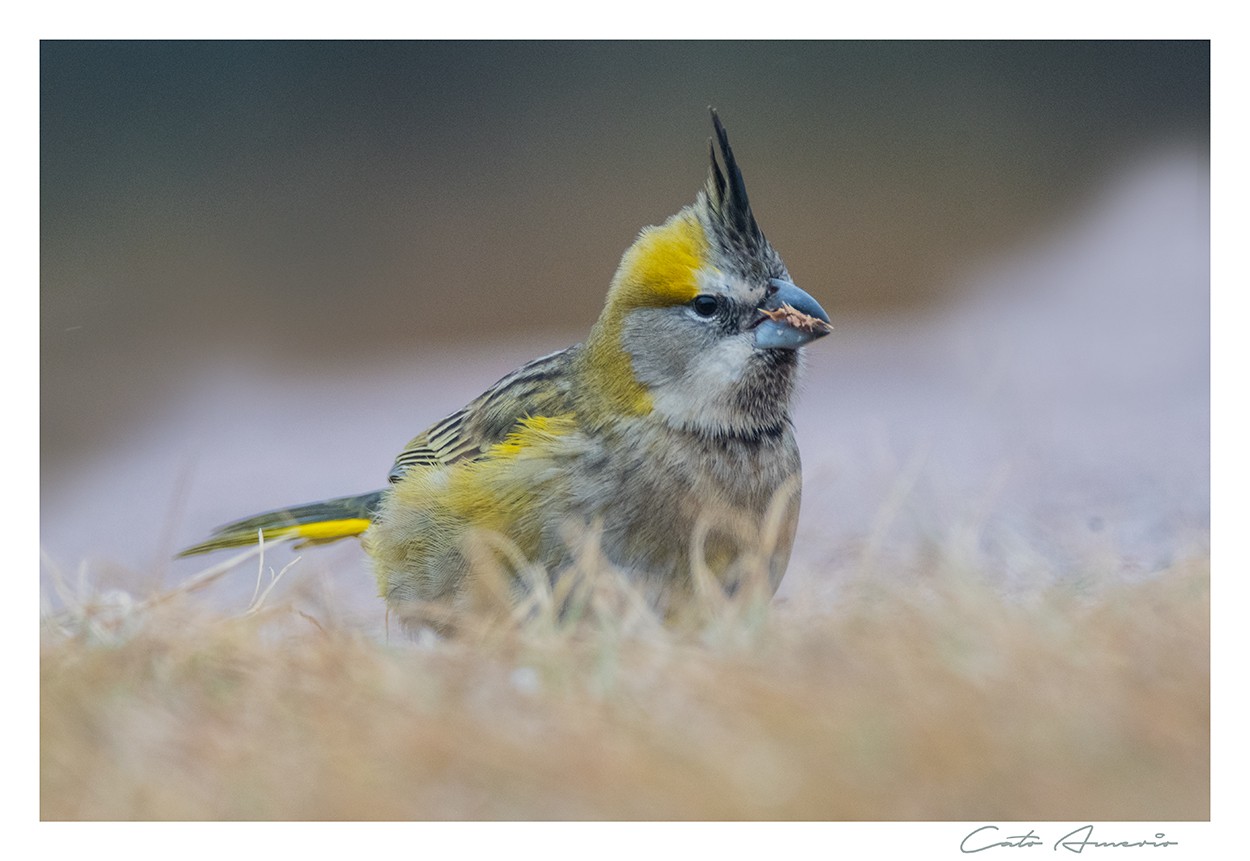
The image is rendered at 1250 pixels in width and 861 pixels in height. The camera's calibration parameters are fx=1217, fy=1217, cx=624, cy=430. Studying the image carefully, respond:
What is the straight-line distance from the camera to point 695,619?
3.17 m

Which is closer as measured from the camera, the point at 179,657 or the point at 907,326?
the point at 179,657

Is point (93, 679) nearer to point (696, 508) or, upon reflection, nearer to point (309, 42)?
point (696, 508)

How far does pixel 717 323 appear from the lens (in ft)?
12.3

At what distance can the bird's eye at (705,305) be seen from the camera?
12.3 ft

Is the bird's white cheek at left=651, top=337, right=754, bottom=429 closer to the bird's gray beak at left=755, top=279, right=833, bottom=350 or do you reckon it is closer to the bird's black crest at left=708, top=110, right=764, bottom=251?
the bird's gray beak at left=755, top=279, right=833, bottom=350

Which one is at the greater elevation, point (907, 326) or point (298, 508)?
point (907, 326)

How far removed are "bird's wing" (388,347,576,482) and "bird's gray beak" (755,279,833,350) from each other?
2.27 feet

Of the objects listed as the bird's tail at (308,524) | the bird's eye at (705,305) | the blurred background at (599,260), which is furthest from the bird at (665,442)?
the bird's tail at (308,524)

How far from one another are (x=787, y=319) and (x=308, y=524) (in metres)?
1.96

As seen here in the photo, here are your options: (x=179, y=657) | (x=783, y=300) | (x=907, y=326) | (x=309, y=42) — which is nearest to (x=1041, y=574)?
(x=783, y=300)

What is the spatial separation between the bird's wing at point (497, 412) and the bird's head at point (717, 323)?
0.28m

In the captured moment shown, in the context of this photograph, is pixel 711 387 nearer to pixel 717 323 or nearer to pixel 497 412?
pixel 717 323
